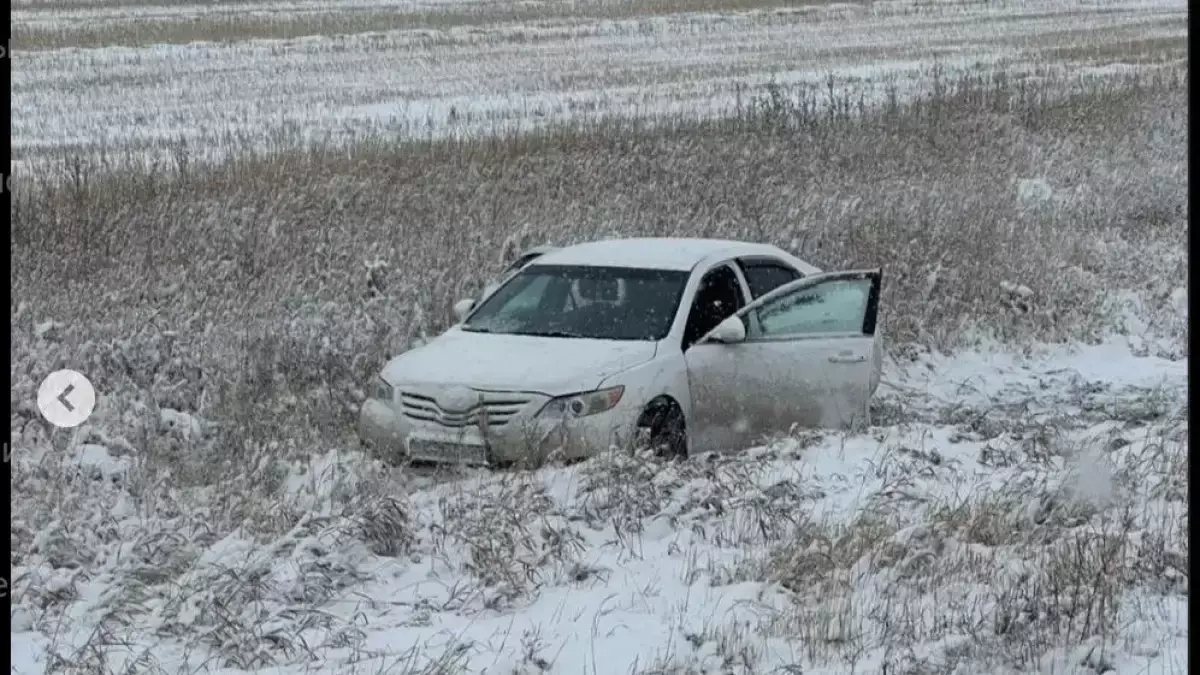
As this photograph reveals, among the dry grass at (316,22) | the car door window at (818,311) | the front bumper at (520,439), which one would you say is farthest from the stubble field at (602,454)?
the dry grass at (316,22)

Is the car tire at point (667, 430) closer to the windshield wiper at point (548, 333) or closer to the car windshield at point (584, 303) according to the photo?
the car windshield at point (584, 303)

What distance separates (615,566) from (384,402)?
2.30 metres

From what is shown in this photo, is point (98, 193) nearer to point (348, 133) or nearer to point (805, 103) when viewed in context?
point (348, 133)

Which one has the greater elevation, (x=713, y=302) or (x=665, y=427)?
(x=713, y=302)

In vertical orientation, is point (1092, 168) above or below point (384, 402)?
below

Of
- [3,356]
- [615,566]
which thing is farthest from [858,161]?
[3,356]

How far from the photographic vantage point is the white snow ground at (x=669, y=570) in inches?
227

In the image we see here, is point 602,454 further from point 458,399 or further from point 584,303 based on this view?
point 584,303

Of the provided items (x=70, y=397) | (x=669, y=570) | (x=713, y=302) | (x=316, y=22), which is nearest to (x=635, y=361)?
(x=713, y=302)

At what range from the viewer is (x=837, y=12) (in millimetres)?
33375

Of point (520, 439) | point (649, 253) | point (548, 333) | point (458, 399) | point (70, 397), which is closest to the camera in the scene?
point (70, 397)

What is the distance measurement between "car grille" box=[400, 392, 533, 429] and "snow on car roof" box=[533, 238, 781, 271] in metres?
1.58

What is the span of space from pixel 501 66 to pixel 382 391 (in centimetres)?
1987

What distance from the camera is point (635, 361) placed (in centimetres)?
864
